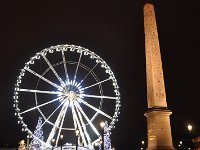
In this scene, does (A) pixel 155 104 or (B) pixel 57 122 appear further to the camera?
(B) pixel 57 122

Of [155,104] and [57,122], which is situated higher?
[155,104]

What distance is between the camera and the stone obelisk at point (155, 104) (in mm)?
20406

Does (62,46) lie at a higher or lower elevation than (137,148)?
higher

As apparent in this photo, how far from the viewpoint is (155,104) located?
68.7ft

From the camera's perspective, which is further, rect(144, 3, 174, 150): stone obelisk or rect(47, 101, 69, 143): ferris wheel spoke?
rect(47, 101, 69, 143): ferris wheel spoke

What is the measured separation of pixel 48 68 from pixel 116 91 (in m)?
6.03

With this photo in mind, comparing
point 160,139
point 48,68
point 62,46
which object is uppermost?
point 62,46

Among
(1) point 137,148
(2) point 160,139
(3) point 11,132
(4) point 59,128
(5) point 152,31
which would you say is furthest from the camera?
(1) point 137,148

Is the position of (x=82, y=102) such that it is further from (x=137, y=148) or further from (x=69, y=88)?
(x=137, y=148)

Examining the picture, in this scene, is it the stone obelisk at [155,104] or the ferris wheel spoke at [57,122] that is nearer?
the stone obelisk at [155,104]

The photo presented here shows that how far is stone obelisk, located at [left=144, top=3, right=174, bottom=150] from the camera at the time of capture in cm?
2041

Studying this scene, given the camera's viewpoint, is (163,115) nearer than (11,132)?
Yes

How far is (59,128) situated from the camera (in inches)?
1064

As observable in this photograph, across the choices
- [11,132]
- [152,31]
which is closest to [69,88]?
[152,31]
